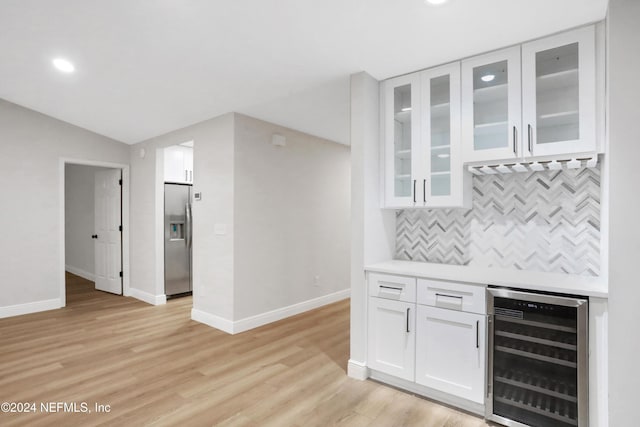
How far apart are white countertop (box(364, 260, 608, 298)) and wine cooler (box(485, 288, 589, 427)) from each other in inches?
2.2

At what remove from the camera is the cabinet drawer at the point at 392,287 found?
261cm

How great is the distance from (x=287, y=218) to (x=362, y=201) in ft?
6.35

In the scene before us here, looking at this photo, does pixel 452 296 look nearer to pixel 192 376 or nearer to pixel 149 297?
pixel 192 376

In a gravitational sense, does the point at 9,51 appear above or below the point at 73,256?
above

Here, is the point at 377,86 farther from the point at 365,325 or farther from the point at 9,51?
the point at 9,51

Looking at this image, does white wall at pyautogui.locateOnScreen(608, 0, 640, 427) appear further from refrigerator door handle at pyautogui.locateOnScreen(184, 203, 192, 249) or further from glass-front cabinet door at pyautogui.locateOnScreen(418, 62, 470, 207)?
refrigerator door handle at pyautogui.locateOnScreen(184, 203, 192, 249)

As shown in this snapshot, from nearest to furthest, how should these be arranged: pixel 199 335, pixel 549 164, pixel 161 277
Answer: pixel 549 164 → pixel 199 335 → pixel 161 277

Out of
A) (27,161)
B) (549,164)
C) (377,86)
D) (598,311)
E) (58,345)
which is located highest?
(377,86)

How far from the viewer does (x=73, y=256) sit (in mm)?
7938

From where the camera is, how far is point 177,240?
5520 mm

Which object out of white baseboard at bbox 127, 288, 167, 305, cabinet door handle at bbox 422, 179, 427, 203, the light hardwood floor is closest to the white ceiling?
A: cabinet door handle at bbox 422, 179, 427, 203

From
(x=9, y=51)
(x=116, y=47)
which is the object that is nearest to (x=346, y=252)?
(x=116, y=47)

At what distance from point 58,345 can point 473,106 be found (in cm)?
460

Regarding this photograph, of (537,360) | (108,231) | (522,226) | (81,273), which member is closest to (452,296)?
(537,360)
